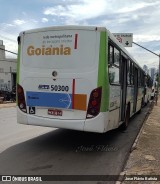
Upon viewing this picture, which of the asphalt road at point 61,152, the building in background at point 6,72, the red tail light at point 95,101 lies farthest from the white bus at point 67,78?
the building in background at point 6,72

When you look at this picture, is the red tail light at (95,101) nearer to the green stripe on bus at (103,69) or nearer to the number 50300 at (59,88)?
the green stripe on bus at (103,69)

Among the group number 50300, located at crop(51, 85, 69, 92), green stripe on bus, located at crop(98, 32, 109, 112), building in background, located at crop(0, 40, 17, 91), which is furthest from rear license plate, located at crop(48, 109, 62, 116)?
building in background, located at crop(0, 40, 17, 91)

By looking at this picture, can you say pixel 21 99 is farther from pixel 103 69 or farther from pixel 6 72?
pixel 6 72

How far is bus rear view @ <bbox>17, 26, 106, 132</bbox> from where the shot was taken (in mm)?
8102

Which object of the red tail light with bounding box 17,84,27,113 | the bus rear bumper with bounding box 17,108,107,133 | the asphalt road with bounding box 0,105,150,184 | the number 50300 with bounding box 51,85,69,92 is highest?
the number 50300 with bounding box 51,85,69,92

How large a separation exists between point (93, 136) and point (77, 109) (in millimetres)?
2779

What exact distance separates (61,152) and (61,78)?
1.85 m

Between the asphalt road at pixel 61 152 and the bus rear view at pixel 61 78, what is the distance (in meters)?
0.70

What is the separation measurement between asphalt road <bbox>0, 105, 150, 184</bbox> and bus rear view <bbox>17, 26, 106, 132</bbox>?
0.70m

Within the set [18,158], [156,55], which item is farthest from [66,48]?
[156,55]

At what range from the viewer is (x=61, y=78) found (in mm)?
8398

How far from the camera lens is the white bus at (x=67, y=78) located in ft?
26.6

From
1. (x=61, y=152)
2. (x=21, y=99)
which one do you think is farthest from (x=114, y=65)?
(x=61, y=152)

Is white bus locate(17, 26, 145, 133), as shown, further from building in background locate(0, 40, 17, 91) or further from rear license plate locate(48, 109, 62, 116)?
building in background locate(0, 40, 17, 91)
